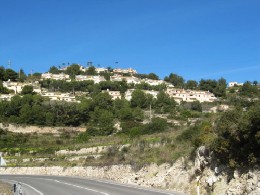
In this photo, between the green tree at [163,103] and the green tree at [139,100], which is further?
the green tree at [139,100]

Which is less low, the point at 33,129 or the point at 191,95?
the point at 191,95

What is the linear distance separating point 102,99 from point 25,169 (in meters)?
58.4

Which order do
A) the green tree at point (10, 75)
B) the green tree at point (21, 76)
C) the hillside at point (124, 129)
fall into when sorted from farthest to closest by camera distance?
the green tree at point (21, 76)
the green tree at point (10, 75)
the hillside at point (124, 129)

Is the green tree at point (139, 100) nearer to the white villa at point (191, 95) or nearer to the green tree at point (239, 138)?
Result: the white villa at point (191, 95)

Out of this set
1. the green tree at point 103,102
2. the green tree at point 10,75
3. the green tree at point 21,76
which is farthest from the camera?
the green tree at point 21,76

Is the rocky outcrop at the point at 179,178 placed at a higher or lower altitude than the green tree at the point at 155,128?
lower

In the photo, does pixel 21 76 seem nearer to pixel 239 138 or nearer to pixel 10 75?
pixel 10 75

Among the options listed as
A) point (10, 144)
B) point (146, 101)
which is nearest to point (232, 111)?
point (10, 144)

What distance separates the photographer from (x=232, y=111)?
2020 centimetres

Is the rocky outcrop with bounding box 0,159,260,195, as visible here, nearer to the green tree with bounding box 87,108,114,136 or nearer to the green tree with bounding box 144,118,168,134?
the green tree with bounding box 144,118,168,134

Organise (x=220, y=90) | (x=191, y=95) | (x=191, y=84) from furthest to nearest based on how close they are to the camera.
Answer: (x=191, y=84), (x=220, y=90), (x=191, y=95)

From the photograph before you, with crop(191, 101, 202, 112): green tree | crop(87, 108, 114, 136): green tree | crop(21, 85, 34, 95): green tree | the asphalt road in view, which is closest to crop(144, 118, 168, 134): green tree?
crop(87, 108, 114, 136): green tree

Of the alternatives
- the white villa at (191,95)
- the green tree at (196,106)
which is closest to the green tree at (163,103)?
the green tree at (196,106)

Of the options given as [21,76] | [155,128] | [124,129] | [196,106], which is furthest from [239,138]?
[21,76]
